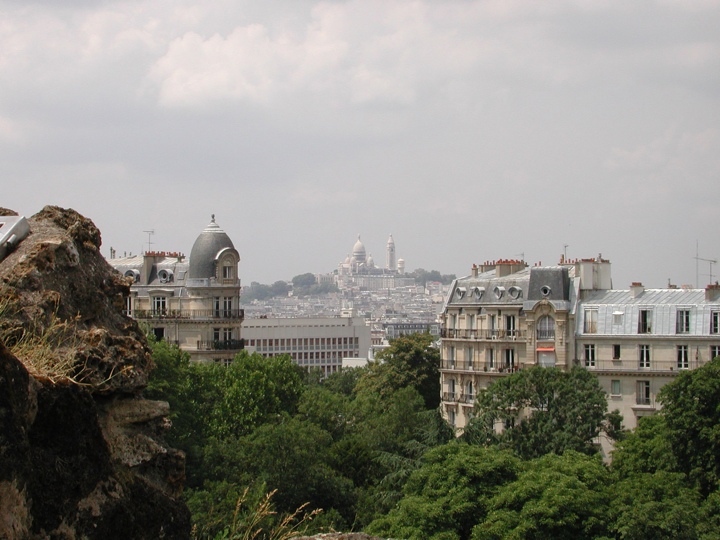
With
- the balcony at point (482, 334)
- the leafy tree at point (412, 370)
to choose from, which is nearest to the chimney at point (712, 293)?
the balcony at point (482, 334)

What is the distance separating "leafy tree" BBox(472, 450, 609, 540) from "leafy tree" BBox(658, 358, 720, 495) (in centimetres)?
512

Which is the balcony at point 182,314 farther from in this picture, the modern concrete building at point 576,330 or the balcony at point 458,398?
the modern concrete building at point 576,330

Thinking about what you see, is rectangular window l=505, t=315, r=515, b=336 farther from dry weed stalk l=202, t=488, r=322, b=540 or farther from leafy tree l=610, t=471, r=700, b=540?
dry weed stalk l=202, t=488, r=322, b=540

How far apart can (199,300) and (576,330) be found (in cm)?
2488

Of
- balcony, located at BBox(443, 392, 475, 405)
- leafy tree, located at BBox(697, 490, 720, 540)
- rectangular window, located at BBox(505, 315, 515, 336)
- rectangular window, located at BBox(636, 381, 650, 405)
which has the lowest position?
leafy tree, located at BBox(697, 490, 720, 540)

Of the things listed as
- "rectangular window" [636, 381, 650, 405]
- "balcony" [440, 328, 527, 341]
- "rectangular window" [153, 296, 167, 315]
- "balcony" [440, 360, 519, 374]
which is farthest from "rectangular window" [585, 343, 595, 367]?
"rectangular window" [153, 296, 167, 315]

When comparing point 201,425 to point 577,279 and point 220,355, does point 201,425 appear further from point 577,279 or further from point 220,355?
point 577,279

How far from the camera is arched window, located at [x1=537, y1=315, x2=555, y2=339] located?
8031cm

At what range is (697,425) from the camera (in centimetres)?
5031

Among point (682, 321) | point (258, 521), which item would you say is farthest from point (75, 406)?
point (682, 321)

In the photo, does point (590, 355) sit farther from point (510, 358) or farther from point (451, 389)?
point (451, 389)

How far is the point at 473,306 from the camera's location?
283ft

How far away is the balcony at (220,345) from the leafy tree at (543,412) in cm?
2436

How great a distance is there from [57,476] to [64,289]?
8.39 feet
